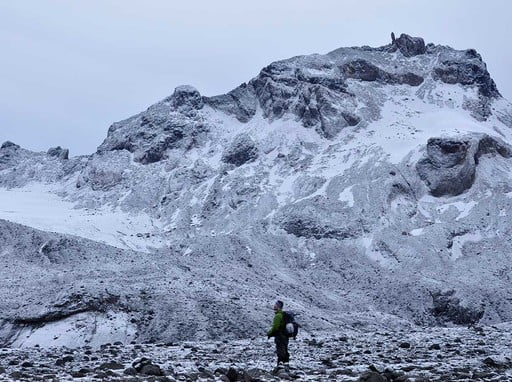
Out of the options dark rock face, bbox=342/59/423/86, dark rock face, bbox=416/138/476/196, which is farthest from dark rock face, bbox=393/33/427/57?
dark rock face, bbox=416/138/476/196

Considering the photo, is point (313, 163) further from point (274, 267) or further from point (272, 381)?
point (272, 381)

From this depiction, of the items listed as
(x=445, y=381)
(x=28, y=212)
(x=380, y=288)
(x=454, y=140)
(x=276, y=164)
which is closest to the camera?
(x=445, y=381)

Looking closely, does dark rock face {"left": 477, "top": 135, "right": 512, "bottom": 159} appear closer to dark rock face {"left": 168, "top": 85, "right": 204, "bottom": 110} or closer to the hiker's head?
dark rock face {"left": 168, "top": 85, "right": 204, "bottom": 110}

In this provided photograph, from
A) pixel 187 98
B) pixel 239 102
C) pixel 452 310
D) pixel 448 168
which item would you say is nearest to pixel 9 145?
pixel 187 98

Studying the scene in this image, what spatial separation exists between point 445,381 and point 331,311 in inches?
1225

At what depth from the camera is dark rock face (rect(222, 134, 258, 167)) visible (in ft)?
288

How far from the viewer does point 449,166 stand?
73000 millimetres

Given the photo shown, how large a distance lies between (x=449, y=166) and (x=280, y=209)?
1882cm

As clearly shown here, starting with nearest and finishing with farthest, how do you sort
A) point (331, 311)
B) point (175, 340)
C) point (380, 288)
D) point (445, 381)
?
1. point (445, 381)
2. point (175, 340)
3. point (331, 311)
4. point (380, 288)

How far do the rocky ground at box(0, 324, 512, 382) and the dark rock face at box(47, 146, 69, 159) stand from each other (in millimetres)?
96440

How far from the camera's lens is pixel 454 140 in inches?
2913

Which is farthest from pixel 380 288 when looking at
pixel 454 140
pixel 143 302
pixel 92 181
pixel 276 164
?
pixel 92 181

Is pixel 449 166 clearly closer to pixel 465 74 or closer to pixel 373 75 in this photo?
pixel 373 75

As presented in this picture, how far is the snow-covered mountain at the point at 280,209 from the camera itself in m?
36.8
